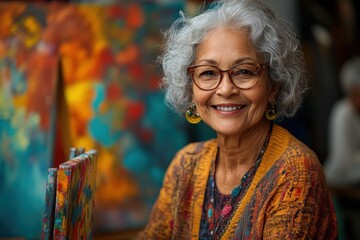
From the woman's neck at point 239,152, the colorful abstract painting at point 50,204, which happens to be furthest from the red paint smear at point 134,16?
the colorful abstract painting at point 50,204

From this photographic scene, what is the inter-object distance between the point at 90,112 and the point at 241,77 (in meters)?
1.60

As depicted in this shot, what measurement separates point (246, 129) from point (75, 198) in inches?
26.7

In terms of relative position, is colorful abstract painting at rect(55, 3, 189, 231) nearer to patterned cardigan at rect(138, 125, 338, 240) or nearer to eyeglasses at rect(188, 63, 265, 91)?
patterned cardigan at rect(138, 125, 338, 240)

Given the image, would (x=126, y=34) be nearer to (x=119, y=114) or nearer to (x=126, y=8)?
(x=126, y=8)

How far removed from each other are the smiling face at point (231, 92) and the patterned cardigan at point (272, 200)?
0.15 meters

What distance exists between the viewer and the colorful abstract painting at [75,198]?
1730 mm

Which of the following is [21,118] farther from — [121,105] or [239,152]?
[239,152]

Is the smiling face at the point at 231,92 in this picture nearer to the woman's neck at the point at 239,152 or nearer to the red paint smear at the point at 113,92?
the woman's neck at the point at 239,152

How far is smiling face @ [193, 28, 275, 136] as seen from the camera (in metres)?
2.08

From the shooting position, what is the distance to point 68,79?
11.3 ft

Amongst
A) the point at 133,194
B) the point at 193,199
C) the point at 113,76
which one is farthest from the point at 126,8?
the point at 193,199

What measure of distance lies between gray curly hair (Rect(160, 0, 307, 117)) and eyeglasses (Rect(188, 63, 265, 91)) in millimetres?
69

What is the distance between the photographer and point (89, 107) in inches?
138

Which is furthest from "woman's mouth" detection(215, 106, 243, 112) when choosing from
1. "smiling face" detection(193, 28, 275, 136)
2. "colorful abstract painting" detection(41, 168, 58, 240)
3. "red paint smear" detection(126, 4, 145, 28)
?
"red paint smear" detection(126, 4, 145, 28)
